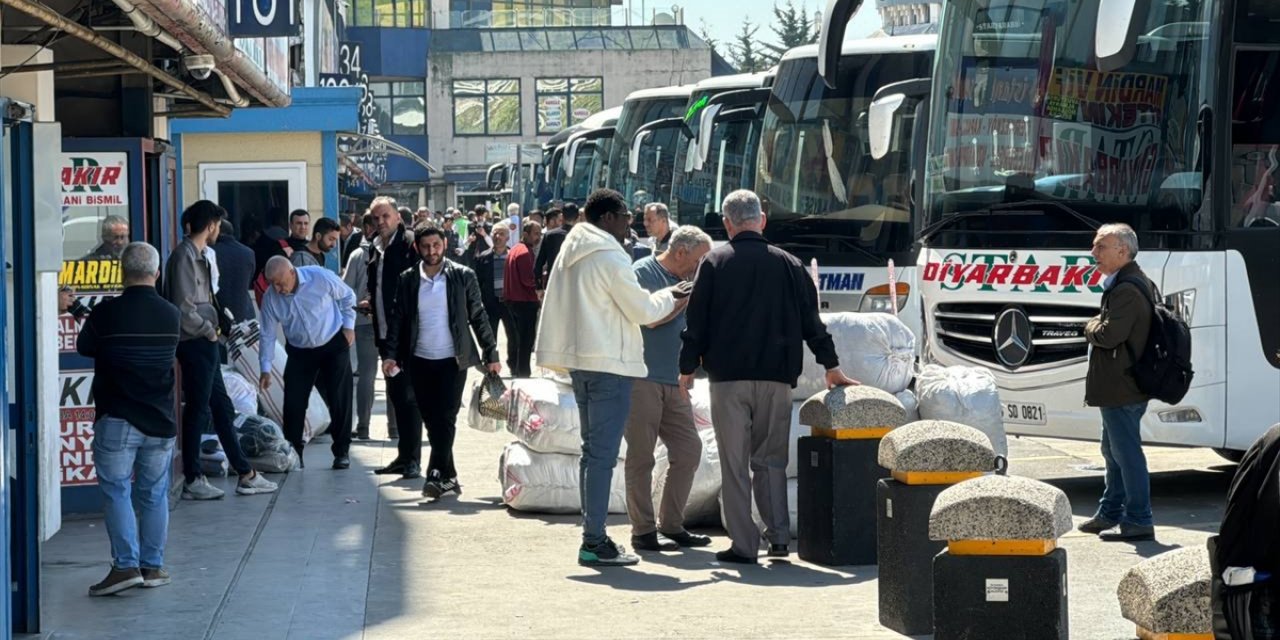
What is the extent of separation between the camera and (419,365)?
12812 millimetres

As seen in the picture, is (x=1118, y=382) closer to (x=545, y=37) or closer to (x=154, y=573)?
(x=154, y=573)

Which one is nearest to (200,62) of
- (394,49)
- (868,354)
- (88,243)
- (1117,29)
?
(88,243)

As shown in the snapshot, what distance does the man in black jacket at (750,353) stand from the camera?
389 inches

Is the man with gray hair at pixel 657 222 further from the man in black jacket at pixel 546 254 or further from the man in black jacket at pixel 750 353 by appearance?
the man in black jacket at pixel 750 353

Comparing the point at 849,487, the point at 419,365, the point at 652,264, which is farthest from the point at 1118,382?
the point at 419,365

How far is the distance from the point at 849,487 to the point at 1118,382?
1738 millimetres

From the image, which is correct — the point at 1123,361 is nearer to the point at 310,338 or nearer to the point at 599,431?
the point at 599,431

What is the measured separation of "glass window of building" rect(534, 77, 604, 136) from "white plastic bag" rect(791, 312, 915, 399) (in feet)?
222

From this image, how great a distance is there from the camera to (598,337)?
9.98 meters

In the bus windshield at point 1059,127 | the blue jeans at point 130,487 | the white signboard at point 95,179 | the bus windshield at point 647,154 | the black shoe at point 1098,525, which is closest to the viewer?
the blue jeans at point 130,487

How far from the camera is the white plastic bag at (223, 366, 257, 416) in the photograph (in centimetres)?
1466

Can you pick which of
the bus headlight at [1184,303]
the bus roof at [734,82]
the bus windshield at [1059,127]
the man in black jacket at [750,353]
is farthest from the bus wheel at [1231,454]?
the bus roof at [734,82]

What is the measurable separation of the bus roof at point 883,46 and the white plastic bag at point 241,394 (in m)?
6.51

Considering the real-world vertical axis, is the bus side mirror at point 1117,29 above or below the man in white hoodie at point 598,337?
above
